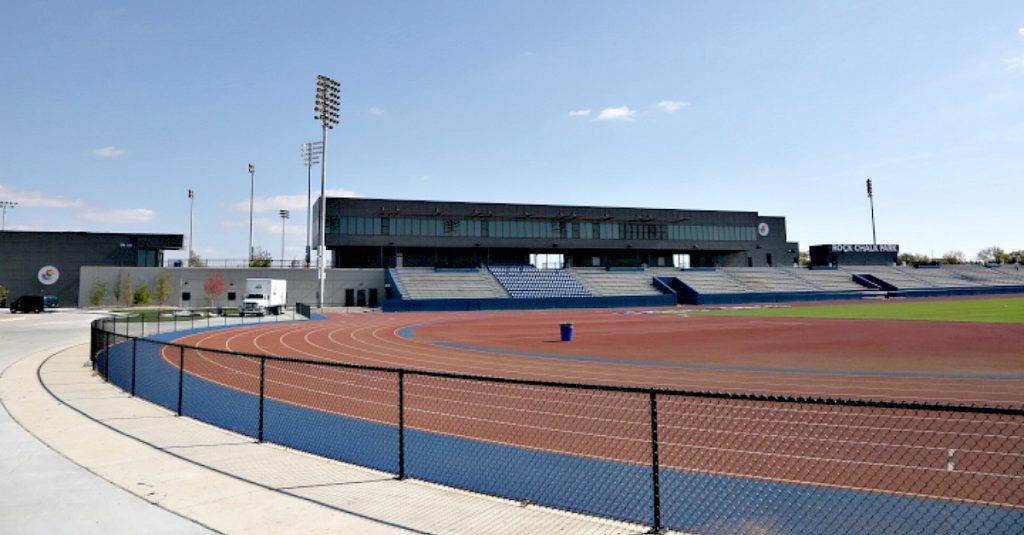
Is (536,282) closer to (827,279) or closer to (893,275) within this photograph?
(827,279)

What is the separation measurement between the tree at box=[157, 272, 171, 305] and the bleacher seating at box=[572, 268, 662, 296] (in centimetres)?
4922

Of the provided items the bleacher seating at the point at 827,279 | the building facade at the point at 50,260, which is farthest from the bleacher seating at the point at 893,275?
the building facade at the point at 50,260

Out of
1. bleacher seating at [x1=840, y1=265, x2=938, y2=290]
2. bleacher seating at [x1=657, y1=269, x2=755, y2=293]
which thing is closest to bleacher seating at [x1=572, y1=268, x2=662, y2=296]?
bleacher seating at [x1=657, y1=269, x2=755, y2=293]

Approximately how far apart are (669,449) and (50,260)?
83679 millimetres

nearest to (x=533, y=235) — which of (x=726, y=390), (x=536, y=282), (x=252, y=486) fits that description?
(x=536, y=282)

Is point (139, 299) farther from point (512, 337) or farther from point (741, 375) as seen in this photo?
point (741, 375)

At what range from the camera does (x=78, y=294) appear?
69.4 meters

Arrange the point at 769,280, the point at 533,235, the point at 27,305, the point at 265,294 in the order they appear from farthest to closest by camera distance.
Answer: the point at 769,280
the point at 533,235
the point at 27,305
the point at 265,294

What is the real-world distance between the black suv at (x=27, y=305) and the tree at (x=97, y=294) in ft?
29.7

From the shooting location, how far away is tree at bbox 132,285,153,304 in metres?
65.4

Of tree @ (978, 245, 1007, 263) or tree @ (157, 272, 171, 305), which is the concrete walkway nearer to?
tree @ (157, 272, 171, 305)

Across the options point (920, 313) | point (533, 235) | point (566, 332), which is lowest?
point (920, 313)

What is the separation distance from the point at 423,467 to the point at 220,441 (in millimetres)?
3795

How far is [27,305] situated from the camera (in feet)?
182
